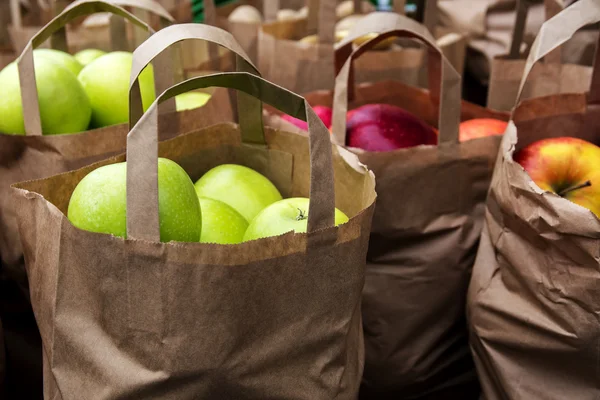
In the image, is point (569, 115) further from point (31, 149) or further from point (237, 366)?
point (31, 149)

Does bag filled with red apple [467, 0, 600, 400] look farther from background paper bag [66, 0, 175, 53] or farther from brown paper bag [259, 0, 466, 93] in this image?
background paper bag [66, 0, 175, 53]

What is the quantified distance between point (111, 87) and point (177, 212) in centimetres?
38

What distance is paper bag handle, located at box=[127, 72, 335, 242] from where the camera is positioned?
51 cm

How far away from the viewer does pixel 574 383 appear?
70 centimetres

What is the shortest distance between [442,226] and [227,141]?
332 millimetres

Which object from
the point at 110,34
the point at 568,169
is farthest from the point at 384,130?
the point at 110,34

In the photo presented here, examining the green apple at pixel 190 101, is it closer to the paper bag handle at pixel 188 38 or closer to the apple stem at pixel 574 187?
the paper bag handle at pixel 188 38

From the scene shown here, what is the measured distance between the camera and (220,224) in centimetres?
68

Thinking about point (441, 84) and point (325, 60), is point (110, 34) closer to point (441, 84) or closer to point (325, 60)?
point (325, 60)

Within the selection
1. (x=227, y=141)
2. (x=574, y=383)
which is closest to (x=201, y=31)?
(x=227, y=141)

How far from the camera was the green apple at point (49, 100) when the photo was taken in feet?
2.64

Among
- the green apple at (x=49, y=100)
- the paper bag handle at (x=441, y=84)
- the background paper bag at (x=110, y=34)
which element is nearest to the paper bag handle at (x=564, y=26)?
the paper bag handle at (x=441, y=84)

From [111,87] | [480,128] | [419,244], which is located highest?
[111,87]

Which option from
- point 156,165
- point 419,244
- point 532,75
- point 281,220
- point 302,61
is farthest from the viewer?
point 302,61
